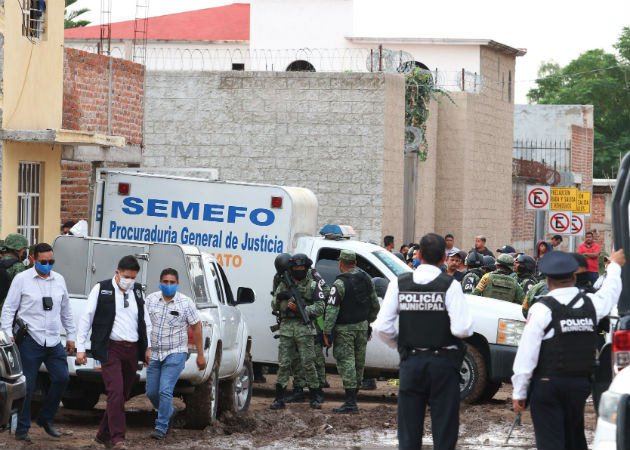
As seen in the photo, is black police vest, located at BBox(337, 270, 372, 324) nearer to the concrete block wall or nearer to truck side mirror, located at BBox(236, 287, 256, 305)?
truck side mirror, located at BBox(236, 287, 256, 305)

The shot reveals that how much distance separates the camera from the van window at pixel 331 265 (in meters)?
15.1

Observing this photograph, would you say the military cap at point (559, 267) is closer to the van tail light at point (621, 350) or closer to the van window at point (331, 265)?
the van tail light at point (621, 350)

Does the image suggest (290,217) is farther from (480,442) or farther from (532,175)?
(532,175)

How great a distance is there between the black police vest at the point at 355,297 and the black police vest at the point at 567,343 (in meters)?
5.65

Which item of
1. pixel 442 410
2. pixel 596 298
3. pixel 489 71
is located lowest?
pixel 442 410

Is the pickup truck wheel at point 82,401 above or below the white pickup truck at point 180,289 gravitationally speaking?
below

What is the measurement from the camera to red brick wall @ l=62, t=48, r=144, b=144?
17.9 m

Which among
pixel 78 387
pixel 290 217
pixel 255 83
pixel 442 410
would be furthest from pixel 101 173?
pixel 255 83

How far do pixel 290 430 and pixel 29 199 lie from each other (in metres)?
6.34

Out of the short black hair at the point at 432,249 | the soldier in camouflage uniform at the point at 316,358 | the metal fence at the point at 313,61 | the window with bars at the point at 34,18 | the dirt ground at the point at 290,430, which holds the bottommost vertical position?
the dirt ground at the point at 290,430

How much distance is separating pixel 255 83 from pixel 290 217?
385 inches

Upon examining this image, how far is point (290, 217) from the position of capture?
14.9 metres

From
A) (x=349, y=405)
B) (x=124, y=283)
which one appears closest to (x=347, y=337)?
(x=349, y=405)

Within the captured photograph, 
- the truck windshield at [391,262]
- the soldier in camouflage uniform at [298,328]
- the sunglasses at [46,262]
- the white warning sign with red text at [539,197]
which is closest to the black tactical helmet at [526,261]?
the truck windshield at [391,262]
